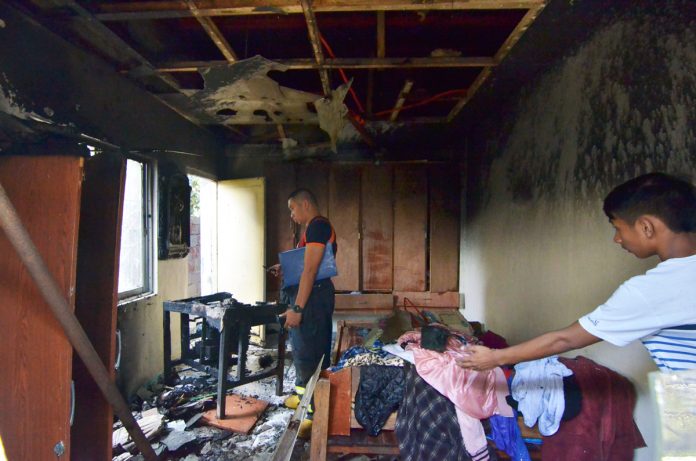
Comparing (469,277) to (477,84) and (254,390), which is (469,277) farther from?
(254,390)

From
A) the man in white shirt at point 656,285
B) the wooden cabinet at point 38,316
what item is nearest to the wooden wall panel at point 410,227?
the man in white shirt at point 656,285

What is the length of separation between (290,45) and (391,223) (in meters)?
2.71

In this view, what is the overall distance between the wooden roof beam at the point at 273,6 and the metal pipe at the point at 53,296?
4.38 feet

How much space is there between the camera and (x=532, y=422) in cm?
169

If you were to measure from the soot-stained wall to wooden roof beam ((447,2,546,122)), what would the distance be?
0.12 meters

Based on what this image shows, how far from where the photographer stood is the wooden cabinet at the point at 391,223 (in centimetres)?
480

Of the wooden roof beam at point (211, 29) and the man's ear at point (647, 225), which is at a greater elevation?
the wooden roof beam at point (211, 29)

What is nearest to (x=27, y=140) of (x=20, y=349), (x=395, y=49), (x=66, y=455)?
(x=20, y=349)

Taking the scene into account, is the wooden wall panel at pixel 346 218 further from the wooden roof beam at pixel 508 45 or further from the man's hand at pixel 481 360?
the man's hand at pixel 481 360

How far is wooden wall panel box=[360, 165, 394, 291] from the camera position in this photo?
4840 millimetres

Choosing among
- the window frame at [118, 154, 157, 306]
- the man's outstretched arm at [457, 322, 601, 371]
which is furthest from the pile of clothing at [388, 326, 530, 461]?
the window frame at [118, 154, 157, 306]

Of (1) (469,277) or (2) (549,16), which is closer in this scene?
(2) (549,16)

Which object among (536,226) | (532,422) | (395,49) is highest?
(395,49)

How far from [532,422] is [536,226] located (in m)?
1.47
